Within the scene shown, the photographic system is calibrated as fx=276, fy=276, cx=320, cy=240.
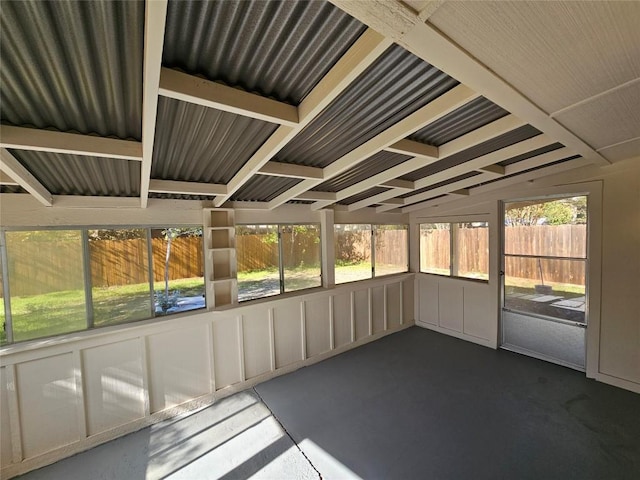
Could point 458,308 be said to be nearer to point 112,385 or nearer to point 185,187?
point 185,187

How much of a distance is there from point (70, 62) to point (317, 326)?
384cm

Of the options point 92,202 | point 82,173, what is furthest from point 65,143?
point 92,202

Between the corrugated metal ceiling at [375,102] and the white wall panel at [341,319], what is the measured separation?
277 centimetres

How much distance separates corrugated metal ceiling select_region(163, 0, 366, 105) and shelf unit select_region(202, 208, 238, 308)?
2373mm

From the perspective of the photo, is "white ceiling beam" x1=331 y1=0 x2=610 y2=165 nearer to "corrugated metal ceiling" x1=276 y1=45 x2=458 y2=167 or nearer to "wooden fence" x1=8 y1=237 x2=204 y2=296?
"corrugated metal ceiling" x1=276 y1=45 x2=458 y2=167

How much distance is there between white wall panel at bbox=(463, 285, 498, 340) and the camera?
14.7 feet

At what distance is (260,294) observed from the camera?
3.88 metres

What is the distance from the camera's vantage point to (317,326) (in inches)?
166

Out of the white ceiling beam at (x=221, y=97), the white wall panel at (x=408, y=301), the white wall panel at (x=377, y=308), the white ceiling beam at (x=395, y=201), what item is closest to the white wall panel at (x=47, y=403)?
the white ceiling beam at (x=221, y=97)

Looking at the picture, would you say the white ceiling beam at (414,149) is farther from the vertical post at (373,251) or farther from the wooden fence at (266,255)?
the vertical post at (373,251)

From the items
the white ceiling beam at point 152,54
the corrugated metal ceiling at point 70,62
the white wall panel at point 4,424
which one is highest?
the corrugated metal ceiling at point 70,62

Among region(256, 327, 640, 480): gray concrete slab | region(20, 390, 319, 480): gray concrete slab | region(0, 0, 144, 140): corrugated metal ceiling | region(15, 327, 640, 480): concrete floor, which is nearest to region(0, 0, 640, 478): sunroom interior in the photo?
region(0, 0, 144, 140): corrugated metal ceiling

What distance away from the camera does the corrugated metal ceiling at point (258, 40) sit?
0.99m

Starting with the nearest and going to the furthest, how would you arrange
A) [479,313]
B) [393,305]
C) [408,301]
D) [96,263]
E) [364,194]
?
[96,263]
[364,194]
[479,313]
[393,305]
[408,301]
